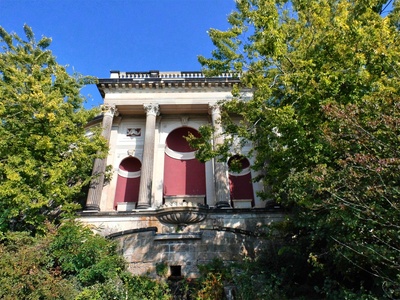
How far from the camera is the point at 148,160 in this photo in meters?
18.4

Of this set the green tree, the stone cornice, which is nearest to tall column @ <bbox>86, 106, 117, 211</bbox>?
the green tree

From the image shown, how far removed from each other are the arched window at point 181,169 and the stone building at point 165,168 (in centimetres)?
7

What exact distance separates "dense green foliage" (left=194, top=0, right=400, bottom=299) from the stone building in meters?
4.59

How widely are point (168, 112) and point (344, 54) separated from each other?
14.8 m

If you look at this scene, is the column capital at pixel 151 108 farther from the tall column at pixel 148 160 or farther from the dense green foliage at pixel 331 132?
the dense green foliage at pixel 331 132

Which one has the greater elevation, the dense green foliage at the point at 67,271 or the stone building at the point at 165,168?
the stone building at the point at 165,168

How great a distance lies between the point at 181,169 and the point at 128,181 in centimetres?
388

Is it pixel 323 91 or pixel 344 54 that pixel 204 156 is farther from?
pixel 344 54

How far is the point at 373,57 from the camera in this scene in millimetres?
7895

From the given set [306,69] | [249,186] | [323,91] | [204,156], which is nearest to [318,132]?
[323,91]

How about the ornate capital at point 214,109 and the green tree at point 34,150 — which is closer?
the green tree at point 34,150

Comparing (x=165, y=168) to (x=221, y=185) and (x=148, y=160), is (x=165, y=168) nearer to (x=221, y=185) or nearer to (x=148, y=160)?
(x=148, y=160)

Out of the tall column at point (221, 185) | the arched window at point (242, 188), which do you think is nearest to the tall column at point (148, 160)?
the tall column at point (221, 185)

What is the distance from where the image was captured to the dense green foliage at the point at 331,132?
551cm
